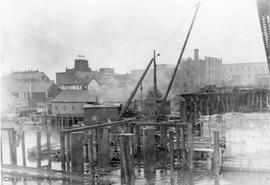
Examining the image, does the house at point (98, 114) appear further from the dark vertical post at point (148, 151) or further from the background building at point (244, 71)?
the background building at point (244, 71)

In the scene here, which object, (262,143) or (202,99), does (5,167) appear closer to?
(262,143)

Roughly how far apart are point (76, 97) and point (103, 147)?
3457 centimetres

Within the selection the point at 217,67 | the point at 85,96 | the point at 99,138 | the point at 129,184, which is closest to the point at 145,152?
the point at 99,138

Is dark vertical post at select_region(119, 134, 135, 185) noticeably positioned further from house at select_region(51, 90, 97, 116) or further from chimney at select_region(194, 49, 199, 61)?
chimney at select_region(194, 49, 199, 61)

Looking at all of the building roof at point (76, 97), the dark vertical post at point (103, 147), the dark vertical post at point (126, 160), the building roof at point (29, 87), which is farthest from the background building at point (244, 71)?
the dark vertical post at point (126, 160)

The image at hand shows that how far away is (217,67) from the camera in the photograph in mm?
73062

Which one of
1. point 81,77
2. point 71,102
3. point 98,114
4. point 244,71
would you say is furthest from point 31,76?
point 98,114

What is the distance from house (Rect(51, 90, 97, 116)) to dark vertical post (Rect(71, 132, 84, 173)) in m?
38.5

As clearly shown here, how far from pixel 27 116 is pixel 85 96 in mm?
12399

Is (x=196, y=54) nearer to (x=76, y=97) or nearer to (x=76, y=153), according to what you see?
(x=76, y=97)

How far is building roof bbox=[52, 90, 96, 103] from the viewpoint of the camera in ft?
176

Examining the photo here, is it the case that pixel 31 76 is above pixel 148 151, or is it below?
above

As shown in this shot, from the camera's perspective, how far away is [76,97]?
54.8 meters

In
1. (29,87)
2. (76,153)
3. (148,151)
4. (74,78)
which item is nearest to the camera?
(76,153)
